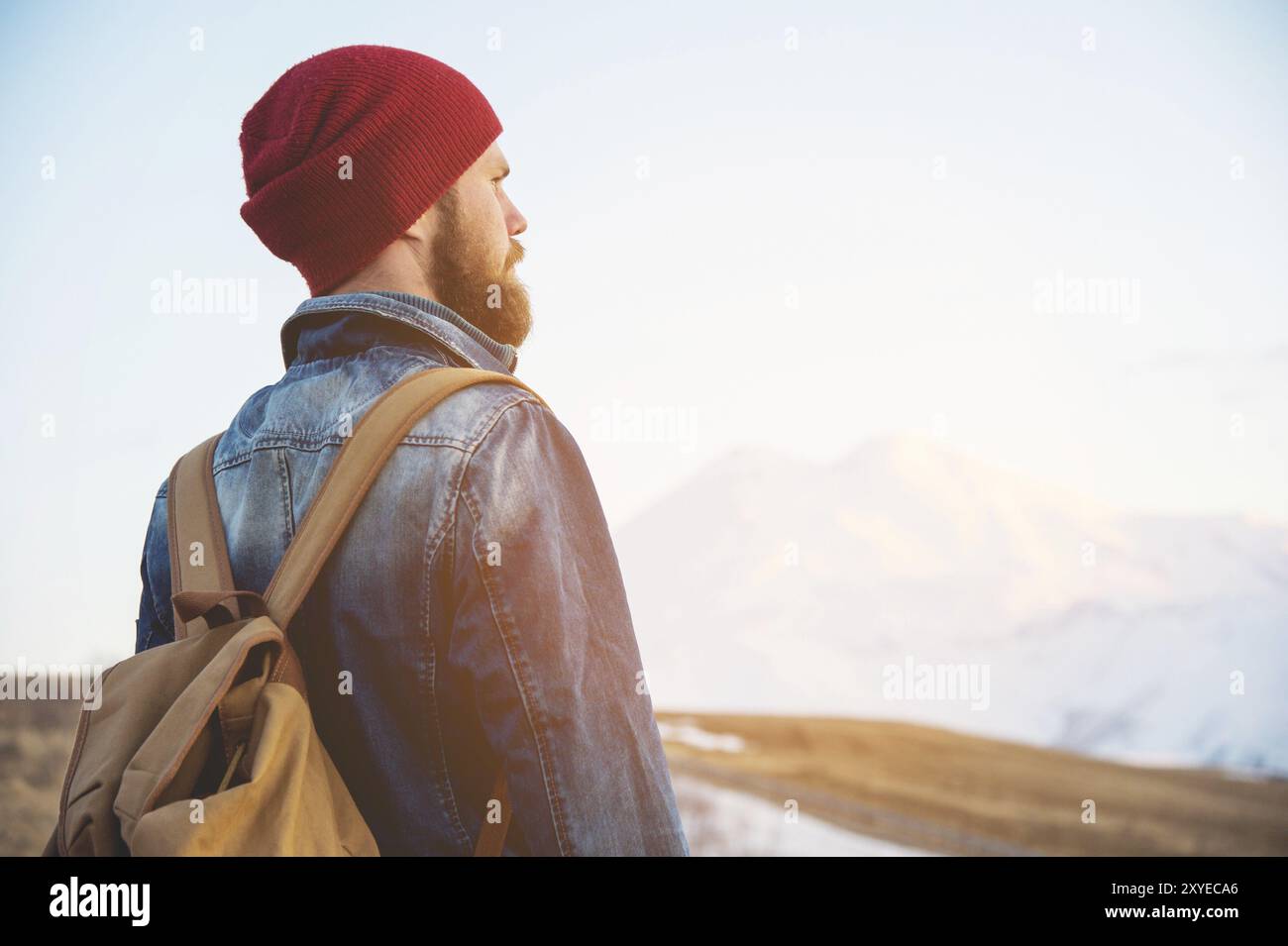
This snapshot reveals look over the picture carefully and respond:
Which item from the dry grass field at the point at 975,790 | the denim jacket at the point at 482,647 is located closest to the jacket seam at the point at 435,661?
the denim jacket at the point at 482,647

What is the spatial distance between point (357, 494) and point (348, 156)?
62 centimetres

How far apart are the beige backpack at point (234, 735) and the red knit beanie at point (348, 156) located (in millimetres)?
388

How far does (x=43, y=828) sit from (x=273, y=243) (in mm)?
9130

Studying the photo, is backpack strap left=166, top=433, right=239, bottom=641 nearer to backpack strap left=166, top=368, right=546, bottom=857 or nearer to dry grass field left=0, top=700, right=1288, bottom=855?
backpack strap left=166, top=368, right=546, bottom=857

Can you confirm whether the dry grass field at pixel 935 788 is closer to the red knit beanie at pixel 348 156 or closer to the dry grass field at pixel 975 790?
the dry grass field at pixel 975 790

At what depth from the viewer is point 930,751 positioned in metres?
23.3

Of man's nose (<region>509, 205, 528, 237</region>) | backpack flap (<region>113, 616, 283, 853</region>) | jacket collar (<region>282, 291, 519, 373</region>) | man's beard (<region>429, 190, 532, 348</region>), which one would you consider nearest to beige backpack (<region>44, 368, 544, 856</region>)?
backpack flap (<region>113, 616, 283, 853</region>)

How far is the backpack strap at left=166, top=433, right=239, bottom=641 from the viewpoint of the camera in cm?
141

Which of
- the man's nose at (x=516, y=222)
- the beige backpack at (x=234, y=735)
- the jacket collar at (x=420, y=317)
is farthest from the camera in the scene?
the man's nose at (x=516, y=222)

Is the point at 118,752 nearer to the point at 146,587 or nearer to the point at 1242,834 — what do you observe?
the point at 146,587

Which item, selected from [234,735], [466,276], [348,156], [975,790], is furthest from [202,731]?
[975,790]

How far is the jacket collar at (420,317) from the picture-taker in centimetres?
152
